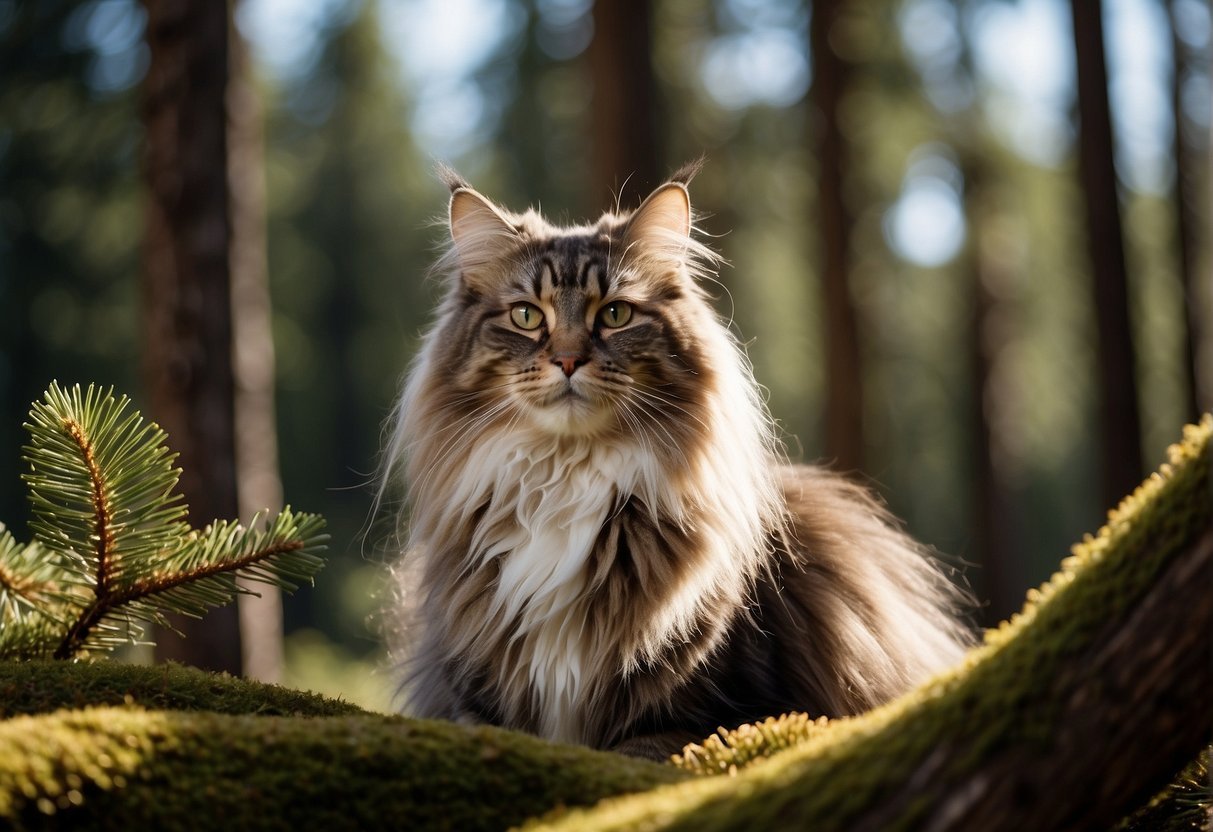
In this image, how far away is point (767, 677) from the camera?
273 cm

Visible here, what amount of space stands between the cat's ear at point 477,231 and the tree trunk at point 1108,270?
20.6 feet

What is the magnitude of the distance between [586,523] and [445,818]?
1538mm

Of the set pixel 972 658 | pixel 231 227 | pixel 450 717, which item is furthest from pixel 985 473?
pixel 972 658

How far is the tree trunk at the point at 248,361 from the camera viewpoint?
4.84 meters

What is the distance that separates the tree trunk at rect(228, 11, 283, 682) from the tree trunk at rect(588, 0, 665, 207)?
2.24m

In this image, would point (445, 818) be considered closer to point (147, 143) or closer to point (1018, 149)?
point (147, 143)

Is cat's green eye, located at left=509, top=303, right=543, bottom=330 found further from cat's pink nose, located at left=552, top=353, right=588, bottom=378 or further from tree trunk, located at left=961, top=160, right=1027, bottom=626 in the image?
tree trunk, located at left=961, top=160, right=1027, bottom=626

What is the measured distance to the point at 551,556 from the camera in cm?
285

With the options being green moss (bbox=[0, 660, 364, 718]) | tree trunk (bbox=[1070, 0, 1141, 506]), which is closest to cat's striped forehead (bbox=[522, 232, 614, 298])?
green moss (bbox=[0, 660, 364, 718])

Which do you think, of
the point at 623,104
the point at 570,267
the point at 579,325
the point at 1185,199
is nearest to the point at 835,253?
the point at 623,104

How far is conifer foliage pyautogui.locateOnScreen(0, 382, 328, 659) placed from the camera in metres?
1.96

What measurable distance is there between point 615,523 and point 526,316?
750mm

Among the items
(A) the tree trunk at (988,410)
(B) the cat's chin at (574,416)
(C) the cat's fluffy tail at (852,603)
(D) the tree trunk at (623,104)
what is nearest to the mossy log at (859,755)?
(C) the cat's fluffy tail at (852,603)

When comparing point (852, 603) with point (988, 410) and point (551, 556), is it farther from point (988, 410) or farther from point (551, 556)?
point (988, 410)
